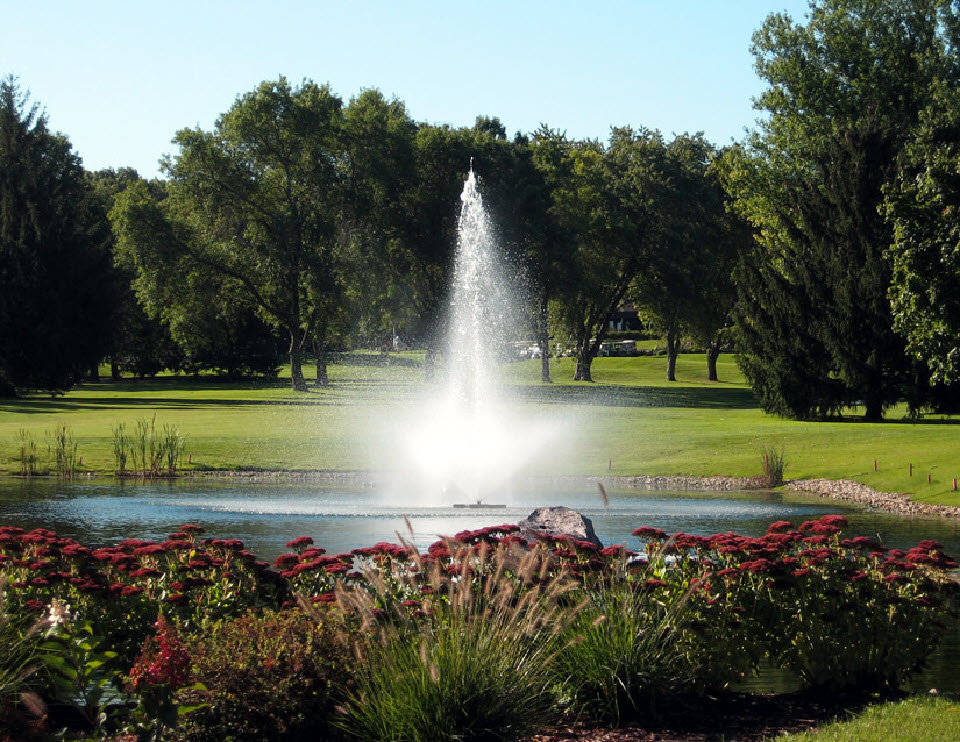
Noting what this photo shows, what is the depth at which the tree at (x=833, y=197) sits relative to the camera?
1827 inches

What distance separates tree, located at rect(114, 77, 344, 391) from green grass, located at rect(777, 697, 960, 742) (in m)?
59.9

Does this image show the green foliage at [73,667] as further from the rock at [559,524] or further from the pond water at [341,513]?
the pond water at [341,513]

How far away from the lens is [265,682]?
7461mm

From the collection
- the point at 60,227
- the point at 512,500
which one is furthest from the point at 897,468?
the point at 60,227

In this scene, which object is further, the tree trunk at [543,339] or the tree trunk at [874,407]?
the tree trunk at [543,339]

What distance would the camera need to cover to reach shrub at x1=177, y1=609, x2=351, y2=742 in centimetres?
738

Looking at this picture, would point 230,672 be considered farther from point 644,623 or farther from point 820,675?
point 820,675

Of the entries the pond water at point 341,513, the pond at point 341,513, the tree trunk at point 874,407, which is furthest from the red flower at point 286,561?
the tree trunk at point 874,407

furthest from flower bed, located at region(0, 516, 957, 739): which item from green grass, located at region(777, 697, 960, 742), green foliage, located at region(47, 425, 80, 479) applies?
green foliage, located at region(47, 425, 80, 479)

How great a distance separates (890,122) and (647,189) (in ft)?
91.0

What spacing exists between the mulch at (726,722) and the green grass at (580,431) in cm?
1806

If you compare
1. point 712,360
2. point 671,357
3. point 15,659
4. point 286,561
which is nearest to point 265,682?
point 15,659

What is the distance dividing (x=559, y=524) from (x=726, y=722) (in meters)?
5.28

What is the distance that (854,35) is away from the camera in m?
54.3
